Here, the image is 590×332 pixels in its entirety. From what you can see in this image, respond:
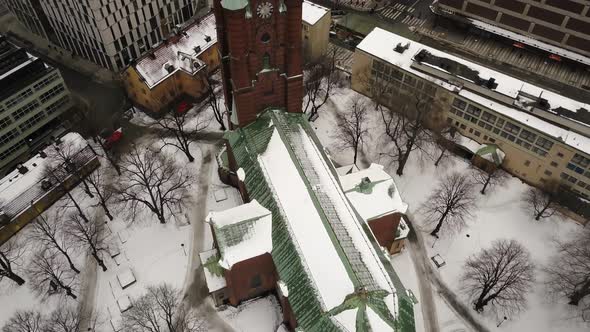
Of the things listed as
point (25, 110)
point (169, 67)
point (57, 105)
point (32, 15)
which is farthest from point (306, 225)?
point (32, 15)

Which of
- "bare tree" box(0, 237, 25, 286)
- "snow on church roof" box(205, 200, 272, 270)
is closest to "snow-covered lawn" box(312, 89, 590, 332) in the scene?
"snow on church roof" box(205, 200, 272, 270)

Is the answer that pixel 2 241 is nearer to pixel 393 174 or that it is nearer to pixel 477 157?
pixel 393 174

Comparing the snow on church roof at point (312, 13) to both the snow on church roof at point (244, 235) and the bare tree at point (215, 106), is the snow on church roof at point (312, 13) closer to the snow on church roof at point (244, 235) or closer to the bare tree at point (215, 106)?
the bare tree at point (215, 106)

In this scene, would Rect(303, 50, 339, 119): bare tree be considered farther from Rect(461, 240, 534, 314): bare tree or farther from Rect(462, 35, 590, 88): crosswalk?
Rect(461, 240, 534, 314): bare tree

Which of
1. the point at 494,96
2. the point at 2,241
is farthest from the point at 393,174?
the point at 2,241

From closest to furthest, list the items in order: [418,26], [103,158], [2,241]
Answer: [2,241] → [103,158] → [418,26]

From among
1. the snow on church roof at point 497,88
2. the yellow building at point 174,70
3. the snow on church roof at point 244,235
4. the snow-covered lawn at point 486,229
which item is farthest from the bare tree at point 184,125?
the snow on church roof at point 497,88

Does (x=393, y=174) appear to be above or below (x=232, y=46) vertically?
below
